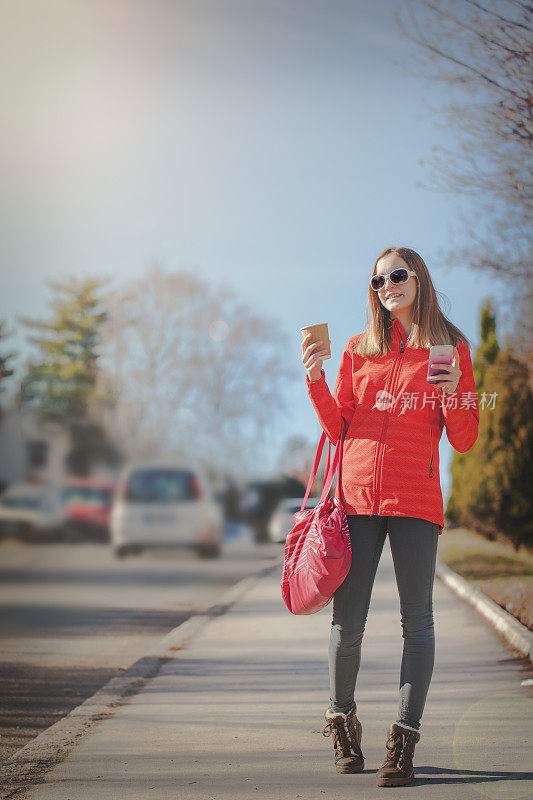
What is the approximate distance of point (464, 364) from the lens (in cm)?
346

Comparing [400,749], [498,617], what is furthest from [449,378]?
[498,617]

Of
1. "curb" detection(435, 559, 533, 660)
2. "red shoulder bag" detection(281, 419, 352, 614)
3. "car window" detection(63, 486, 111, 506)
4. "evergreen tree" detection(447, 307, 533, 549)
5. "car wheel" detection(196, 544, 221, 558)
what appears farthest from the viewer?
"car window" detection(63, 486, 111, 506)

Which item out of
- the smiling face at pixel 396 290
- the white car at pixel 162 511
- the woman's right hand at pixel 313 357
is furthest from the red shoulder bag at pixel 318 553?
the white car at pixel 162 511

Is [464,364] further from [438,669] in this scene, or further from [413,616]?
[438,669]

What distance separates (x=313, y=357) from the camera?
11.3ft

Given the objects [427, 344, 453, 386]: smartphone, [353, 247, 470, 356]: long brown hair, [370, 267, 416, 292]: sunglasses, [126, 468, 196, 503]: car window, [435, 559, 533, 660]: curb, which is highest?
[370, 267, 416, 292]: sunglasses

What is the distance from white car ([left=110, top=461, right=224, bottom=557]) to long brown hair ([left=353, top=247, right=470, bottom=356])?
43.3 feet

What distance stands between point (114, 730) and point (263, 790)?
3.87 ft

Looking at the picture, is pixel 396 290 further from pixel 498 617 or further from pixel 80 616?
pixel 80 616

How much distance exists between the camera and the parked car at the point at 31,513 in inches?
825

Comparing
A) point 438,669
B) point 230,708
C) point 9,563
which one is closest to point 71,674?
point 230,708

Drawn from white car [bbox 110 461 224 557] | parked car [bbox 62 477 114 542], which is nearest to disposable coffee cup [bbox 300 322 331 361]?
white car [bbox 110 461 224 557]

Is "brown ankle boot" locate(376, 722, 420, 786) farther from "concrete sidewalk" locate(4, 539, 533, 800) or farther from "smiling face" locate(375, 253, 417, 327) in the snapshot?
"smiling face" locate(375, 253, 417, 327)

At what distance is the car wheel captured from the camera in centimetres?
1756
